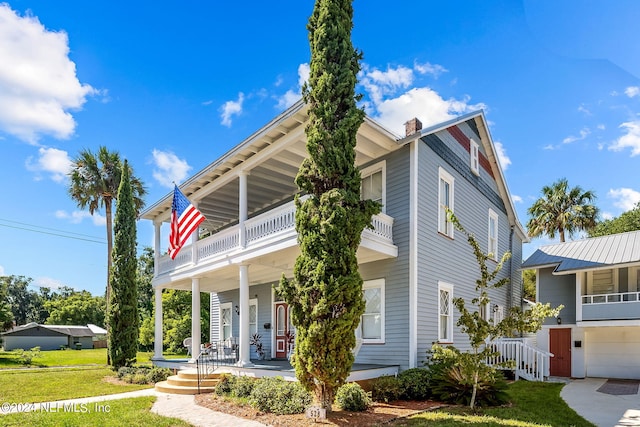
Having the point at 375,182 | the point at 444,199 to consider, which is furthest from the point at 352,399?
the point at 444,199

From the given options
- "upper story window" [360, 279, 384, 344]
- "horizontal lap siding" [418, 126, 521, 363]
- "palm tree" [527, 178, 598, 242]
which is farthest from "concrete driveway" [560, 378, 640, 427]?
"palm tree" [527, 178, 598, 242]

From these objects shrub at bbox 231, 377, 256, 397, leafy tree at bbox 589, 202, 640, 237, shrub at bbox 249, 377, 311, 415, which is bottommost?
shrub at bbox 231, 377, 256, 397

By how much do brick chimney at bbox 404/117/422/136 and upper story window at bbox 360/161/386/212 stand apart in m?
1.11

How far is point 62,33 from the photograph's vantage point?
14.3m

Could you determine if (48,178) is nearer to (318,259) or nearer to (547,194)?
(318,259)

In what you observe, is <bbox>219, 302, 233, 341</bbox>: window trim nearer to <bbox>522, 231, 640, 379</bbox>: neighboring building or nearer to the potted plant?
the potted plant

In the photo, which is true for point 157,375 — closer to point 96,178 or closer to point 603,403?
point 603,403

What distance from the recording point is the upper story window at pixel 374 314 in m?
12.6

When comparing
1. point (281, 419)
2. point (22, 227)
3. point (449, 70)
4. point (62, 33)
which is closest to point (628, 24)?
point (449, 70)

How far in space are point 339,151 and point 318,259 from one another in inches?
86.6

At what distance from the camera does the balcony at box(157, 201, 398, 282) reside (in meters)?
11.5

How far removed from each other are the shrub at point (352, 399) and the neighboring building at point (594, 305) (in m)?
10.9

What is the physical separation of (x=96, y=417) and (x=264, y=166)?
25.7 feet

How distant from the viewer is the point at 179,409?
402 inches
